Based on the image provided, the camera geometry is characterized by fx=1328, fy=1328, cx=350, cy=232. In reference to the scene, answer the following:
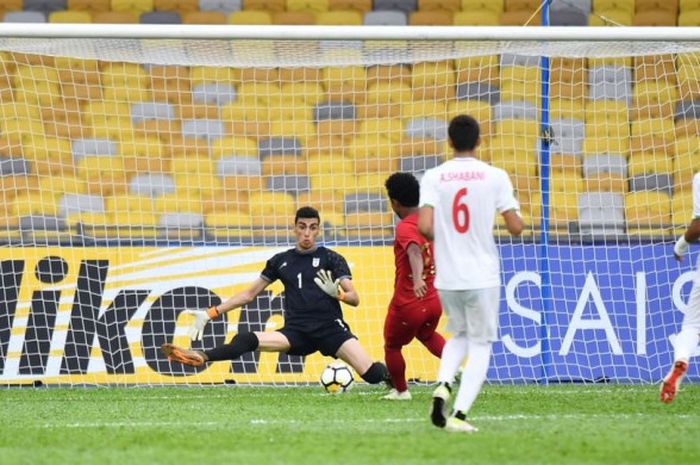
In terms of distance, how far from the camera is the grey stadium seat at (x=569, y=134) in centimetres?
1327

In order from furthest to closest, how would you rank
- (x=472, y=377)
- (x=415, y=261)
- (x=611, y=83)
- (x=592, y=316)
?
1. (x=611, y=83)
2. (x=592, y=316)
3. (x=415, y=261)
4. (x=472, y=377)

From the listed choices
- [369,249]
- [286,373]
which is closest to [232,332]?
[286,373]

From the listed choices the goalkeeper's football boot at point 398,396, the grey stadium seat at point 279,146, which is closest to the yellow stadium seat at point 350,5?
the grey stadium seat at point 279,146

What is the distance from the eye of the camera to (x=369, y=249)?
11969mm

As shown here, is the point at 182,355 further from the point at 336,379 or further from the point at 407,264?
the point at 407,264

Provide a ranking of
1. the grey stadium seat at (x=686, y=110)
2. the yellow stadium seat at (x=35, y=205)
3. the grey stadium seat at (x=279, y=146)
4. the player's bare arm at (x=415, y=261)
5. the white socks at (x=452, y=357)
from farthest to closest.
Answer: the grey stadium seat at (x=279, y=146) → the grey stadium seat at (x=686, y=110) → the yellow stadium seat at (x=35, y=205) → the player's bare arm at (x=415, y=261) → the white socks at (x=452, y=357)

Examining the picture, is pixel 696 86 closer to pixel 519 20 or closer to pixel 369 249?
pixel 519 20

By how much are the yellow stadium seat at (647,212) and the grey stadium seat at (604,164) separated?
0.29 meters

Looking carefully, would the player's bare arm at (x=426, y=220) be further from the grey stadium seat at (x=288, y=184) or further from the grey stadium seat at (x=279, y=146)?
the grey stadium seat at (x=279, y=146)

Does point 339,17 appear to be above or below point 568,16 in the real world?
above

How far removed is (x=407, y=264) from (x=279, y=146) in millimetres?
4039

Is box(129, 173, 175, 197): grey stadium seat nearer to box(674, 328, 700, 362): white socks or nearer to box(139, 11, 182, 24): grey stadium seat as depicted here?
box(139, 11, 182, 24): grey stadium seat

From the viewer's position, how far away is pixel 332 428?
761cm

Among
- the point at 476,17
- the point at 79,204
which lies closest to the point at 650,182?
the point at 476,17
